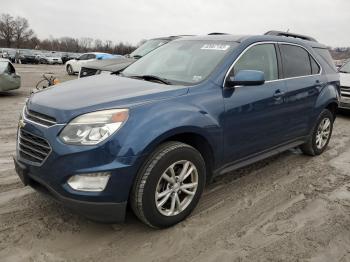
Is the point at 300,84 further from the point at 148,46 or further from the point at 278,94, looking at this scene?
the point at 148,46

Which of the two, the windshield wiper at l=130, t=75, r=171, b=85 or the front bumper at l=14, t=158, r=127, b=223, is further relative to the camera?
the windshield wiper at l=130, t=75, r=171, b=85

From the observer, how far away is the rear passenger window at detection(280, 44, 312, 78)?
4.87m

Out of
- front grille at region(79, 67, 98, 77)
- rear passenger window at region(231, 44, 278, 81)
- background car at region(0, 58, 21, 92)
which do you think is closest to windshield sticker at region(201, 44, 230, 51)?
rear passenger window at region(231, 44, 278, 81)

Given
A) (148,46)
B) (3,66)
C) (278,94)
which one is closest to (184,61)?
(278,94)

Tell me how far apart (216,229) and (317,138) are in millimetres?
3070

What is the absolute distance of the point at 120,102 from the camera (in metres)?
3.21

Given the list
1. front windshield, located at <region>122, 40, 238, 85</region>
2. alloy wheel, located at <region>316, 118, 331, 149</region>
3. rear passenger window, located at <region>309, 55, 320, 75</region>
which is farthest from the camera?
alloy wheel, located at <region>316, 118, 331, 149</region>

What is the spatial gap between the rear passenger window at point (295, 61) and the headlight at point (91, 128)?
8.70 feet

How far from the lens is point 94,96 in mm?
3369

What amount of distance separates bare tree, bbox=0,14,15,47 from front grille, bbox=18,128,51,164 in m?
107

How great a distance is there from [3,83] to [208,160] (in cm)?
1007

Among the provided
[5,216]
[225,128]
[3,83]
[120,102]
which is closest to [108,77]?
[120,102]

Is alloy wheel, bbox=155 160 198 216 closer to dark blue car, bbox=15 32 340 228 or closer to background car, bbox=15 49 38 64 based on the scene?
dark blue car, bbox=15 32 340 228

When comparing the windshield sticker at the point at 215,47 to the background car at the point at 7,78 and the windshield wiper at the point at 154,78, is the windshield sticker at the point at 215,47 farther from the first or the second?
the background car at the point at 7,78
